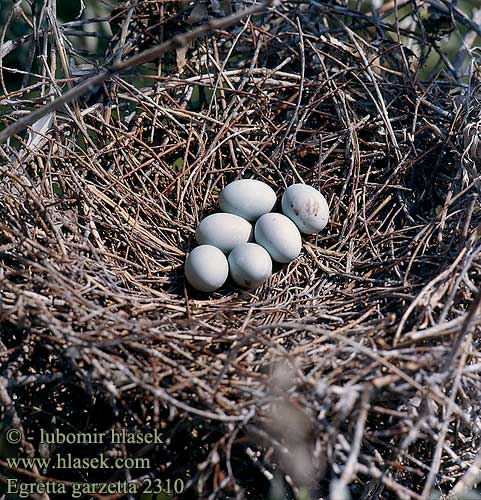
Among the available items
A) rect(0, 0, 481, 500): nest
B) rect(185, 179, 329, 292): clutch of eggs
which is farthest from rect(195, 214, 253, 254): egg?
rect(0, 0, 481, 500): nest

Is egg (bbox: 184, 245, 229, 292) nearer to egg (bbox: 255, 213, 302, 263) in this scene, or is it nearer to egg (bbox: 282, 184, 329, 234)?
egg (bbox: 255, 213, 302, 263)

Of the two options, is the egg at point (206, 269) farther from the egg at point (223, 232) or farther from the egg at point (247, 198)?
the egg at point (247, 198)

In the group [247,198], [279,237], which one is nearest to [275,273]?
[279,237]

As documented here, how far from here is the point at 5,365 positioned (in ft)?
5.07

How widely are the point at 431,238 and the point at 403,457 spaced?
71cm

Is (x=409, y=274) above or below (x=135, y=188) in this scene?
below

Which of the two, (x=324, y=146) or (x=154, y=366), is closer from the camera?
(x=154, y=366)

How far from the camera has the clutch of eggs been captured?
2006 mm

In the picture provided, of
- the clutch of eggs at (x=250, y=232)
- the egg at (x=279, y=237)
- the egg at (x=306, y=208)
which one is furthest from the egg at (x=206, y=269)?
the egg at (x=306, y=208)

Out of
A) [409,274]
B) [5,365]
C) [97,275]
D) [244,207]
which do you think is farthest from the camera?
[244,207]

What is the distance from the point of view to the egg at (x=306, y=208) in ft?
6.93

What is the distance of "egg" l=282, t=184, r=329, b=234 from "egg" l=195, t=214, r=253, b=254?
0.49 ft

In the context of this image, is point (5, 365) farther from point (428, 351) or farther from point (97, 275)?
point (428, 351)

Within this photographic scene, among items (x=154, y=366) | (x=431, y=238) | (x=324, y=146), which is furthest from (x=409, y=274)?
(x=154, y=366)
